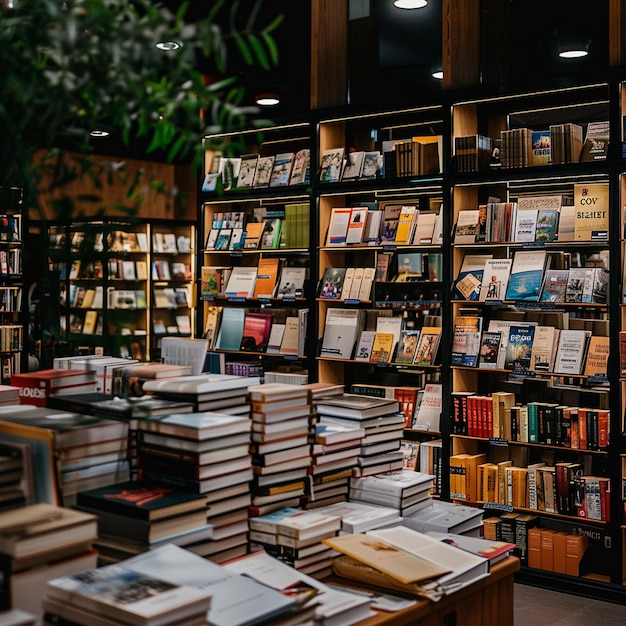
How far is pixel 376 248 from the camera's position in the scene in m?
6.06

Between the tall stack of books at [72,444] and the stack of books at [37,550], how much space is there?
0.75 ft

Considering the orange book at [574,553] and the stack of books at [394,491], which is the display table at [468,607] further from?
the orange book at [574,553]

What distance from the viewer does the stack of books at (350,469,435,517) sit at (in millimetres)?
2830

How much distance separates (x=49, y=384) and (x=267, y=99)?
19.7 feet

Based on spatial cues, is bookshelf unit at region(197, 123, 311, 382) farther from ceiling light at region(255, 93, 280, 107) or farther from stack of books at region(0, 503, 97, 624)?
stack of books at region(0, 503, 97, 624)

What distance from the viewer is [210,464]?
2277mm

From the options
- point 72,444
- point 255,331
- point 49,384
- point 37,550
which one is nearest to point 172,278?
point 255,331

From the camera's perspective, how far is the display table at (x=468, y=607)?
7.34 ft

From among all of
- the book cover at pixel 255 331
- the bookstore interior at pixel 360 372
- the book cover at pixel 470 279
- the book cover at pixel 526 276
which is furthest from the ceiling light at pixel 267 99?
the book cover at pixel 526 276

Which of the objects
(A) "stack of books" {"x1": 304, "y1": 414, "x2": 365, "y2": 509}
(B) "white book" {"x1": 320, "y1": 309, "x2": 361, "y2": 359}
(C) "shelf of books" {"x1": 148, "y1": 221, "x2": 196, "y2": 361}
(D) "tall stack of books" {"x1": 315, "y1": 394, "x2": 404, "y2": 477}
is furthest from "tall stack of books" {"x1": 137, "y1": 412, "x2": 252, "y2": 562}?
(C) "shelf of books" {"x1": 148, "y1": 221, "x2": 196, "y2": 361}

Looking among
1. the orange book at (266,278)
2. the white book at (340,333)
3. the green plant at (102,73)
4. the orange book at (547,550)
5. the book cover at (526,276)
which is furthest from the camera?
the orange book at (266,278)

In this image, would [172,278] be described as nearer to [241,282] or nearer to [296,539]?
[241,282]

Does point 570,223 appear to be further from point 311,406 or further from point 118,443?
point 118,443

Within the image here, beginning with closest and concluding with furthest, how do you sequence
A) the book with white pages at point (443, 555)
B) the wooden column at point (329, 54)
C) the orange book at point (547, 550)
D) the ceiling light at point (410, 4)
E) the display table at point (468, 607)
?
the display table at point (468, 607)
the book with white pages at point (443, 555)
the orange book at point (547, 550)
the ceiling light at point (410, 4)
the wooden column at point (329, 54)
